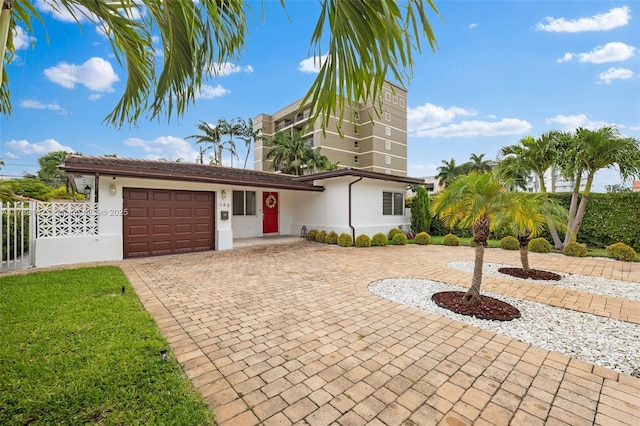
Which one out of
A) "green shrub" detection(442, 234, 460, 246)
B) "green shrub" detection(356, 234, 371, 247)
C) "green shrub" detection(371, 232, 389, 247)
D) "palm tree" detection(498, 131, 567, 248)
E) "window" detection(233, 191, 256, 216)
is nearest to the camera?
"palm tree" detection(498, 131, 567, 248)

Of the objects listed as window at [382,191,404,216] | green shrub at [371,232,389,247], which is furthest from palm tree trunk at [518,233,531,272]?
window at [382,191,404,216]

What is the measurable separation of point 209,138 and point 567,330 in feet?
105

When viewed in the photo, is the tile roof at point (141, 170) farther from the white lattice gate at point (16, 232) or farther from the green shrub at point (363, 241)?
the green shrub at point (363, 241)

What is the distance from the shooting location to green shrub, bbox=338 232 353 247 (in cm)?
1143

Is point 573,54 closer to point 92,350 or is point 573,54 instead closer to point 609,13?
point 609,13

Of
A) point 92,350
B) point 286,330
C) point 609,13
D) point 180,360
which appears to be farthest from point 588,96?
point 92,350

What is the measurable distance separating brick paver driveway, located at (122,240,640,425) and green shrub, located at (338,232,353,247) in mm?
5601

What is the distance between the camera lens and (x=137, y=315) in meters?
3.94

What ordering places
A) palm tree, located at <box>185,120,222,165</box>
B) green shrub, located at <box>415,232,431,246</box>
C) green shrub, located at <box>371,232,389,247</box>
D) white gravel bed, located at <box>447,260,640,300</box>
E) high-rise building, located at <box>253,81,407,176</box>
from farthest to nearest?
high-rise building, located at <box>253,81,407,176</box>
palm tree, located at <box>185,120,222,165</box>
green shrub, located at <box>415,232,431,246</box>
green shrub, located at <box>371,232,389,247</box>
white gravel bed, located at <box>447,260,640,300</box>

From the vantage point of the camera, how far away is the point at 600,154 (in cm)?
909

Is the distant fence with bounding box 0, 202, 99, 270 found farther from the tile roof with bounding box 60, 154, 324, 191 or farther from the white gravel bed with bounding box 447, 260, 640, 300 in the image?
the white gravel bed with bounding box 447, 260, 640, 300

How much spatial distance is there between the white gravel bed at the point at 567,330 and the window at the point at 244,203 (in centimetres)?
1002

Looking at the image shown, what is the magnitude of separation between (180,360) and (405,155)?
144 feet

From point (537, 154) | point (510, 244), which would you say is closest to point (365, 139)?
point (537, 154)
